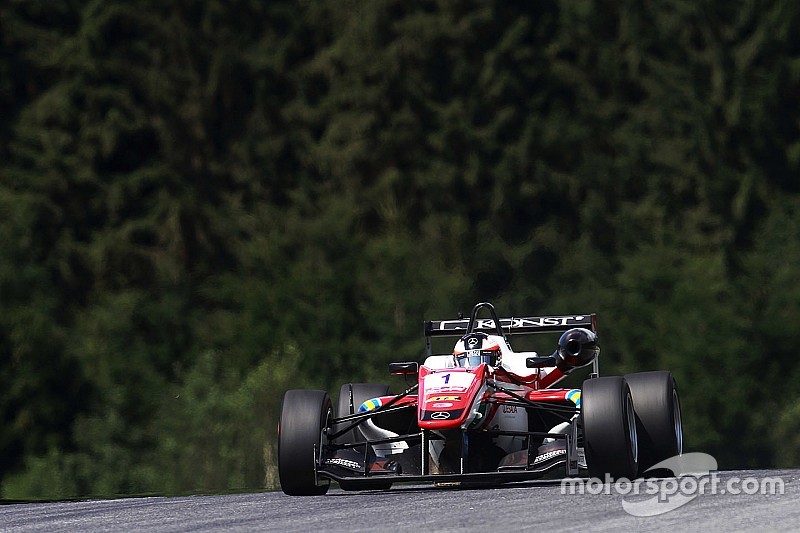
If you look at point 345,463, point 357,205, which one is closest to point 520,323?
point 345,463

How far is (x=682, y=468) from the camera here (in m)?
12.5

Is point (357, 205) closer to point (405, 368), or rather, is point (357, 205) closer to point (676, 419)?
point (405, 368)

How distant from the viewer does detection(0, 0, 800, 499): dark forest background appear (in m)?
31.1

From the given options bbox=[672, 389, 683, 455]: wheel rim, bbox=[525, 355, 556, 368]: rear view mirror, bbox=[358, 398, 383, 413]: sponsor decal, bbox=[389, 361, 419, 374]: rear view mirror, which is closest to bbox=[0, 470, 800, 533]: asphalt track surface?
bbox=[672, 389, 683, 455]: wheel rim

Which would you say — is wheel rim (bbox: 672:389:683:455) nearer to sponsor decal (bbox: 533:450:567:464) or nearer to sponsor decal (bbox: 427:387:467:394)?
sponsor decal (bbox: 533:450:567:464)

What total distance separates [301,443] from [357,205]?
85.5 feet

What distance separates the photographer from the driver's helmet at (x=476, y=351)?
12.1 meters

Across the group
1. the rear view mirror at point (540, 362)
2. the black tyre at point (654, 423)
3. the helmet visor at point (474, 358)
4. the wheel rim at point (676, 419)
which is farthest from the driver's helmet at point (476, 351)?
the wheel rim at point (676, 419)

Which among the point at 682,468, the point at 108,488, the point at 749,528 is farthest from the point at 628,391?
the point at 108,488

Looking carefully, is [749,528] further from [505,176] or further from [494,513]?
[505,176]

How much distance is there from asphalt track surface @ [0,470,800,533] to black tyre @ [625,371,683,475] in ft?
2.35

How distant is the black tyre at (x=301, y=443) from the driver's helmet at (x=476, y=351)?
4.18 ft

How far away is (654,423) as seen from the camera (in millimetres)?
11773

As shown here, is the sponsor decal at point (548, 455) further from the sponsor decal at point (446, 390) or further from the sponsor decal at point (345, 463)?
the sponsor decal at point (345, 463)
